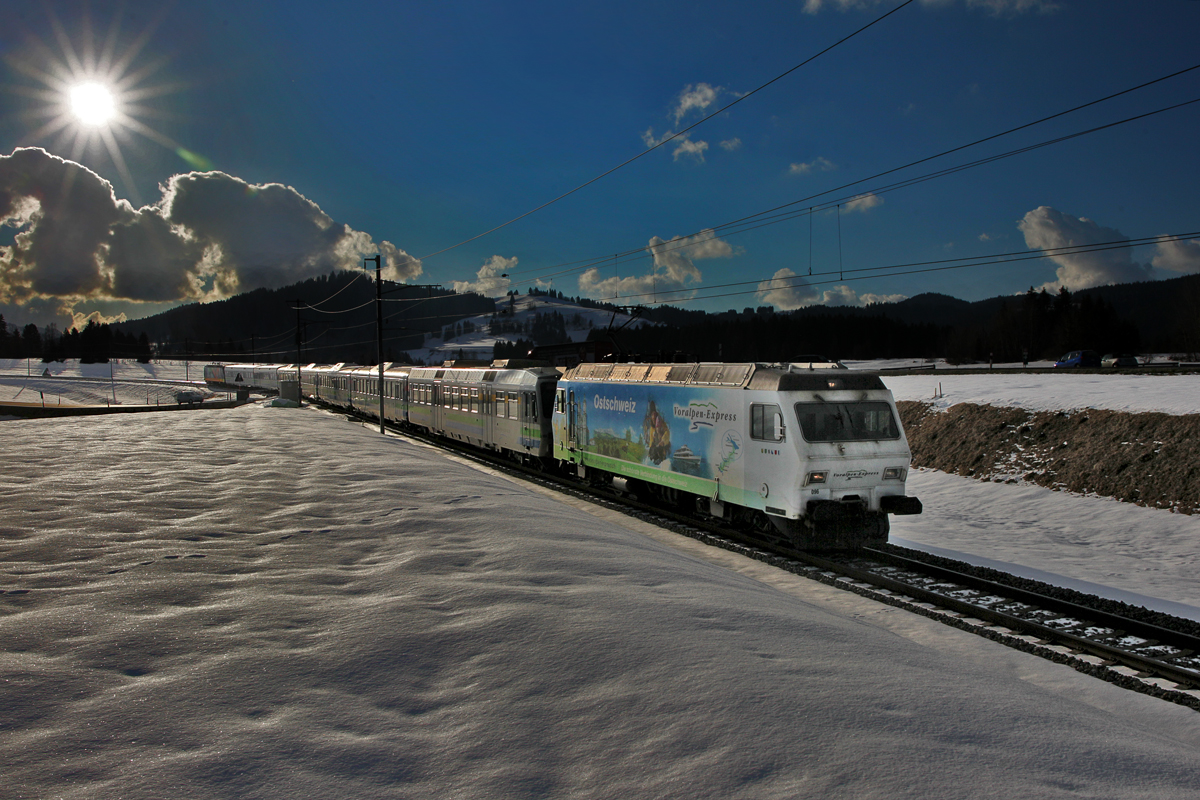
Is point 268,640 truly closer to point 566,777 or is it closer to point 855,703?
point 566,777

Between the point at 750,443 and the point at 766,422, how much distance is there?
59 cm

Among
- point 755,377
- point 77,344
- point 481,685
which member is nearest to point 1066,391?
point 755,377

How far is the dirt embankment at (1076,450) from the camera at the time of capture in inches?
656

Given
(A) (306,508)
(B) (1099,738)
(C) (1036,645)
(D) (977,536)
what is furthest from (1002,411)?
(A) (306,508)

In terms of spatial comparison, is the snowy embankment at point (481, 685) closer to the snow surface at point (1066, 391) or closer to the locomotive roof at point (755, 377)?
the locomotive roof at point (755, 377)

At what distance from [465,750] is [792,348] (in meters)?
122

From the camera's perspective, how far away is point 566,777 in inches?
135

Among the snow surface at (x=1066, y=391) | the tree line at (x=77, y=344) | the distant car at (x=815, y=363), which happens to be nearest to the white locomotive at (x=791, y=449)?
the distant car at (x=815, y=363)

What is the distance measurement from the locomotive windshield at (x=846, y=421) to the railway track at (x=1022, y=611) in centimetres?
229

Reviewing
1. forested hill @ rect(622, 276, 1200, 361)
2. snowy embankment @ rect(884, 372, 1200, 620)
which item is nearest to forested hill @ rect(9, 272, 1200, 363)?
forested hill @ rect(622, 276, 1200, 361)

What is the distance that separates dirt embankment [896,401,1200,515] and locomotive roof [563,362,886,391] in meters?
10.3

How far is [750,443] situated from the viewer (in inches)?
471

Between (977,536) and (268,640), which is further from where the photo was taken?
(977,536)

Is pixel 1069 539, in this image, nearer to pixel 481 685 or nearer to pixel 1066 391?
pixel 1066 391
